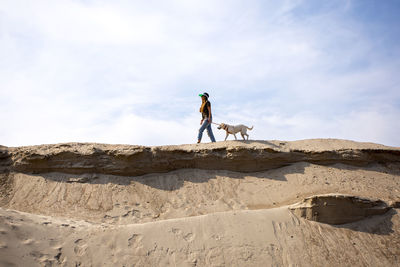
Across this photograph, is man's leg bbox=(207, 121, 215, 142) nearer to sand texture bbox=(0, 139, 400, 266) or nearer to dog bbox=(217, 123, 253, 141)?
dog bbox=(217, 123, 253, 141)

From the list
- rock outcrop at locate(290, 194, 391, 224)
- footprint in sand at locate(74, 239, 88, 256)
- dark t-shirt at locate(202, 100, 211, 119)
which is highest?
dark t-shirt at locate(202, 100, 211, 119)

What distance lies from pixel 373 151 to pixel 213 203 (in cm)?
581

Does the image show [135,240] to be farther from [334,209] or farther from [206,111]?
[206,111]

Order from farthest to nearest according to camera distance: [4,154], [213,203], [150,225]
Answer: [4,154]
[213,203]
[150,225]

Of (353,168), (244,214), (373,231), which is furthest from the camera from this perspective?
(353,168)

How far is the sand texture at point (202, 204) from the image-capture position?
6.54 meters

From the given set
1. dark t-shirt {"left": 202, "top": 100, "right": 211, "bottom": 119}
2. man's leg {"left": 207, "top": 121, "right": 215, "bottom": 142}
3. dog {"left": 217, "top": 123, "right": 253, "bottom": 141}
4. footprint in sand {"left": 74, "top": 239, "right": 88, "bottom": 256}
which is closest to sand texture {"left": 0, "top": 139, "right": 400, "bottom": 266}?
footprint in sand {"left": 74, "top": 239, "right": 88, "bottom": 256}

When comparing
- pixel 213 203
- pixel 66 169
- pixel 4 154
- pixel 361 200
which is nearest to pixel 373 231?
pixel 361 200

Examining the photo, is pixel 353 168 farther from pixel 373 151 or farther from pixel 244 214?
pixel 244 214

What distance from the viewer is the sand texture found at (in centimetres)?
654

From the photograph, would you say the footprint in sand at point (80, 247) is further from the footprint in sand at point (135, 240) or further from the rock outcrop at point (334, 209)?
the rock outcrop at point (334, 209)

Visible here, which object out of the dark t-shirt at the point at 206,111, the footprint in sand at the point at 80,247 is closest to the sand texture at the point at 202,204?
the footprint in sand at the point at 80,247

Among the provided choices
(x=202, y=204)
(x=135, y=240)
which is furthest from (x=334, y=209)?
(x=135, y=240)

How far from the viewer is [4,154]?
9852 millimetres
